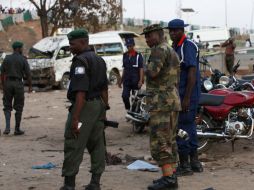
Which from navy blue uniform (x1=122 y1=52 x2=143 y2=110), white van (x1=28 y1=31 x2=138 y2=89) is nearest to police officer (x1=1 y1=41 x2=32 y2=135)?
navy blue uniform (x1=122 y1=52 x2=143 y2=110)

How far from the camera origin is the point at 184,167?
6.77 metres

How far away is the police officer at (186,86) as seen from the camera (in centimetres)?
652

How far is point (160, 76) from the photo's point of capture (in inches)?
234

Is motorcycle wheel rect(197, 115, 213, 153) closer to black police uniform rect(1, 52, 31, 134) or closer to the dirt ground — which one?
the dirt ground

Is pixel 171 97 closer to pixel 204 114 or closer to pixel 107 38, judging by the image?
pixel 204 114

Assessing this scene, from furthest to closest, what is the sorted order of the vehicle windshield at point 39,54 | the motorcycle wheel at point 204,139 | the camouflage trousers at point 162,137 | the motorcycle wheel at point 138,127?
the vehicle windshield at point 39,54
the motorcycle wheel at point 138,127
the motorcycle wheel at point 204,139
the camouflage trousers at point 162,137

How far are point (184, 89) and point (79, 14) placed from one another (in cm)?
2524

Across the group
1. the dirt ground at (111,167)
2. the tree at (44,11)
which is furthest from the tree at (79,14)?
the dirt ground at (111,167)

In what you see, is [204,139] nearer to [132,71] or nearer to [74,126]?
[132,71]

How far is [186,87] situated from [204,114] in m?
1.80

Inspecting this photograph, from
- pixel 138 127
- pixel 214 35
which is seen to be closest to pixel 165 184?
pixel 138 127

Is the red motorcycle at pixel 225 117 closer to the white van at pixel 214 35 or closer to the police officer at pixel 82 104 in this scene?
the police officer at pixel 82 104

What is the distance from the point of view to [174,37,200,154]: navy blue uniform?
6.54 m

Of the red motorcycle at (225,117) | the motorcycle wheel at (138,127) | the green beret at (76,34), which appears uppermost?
the green beret at (76,34)
